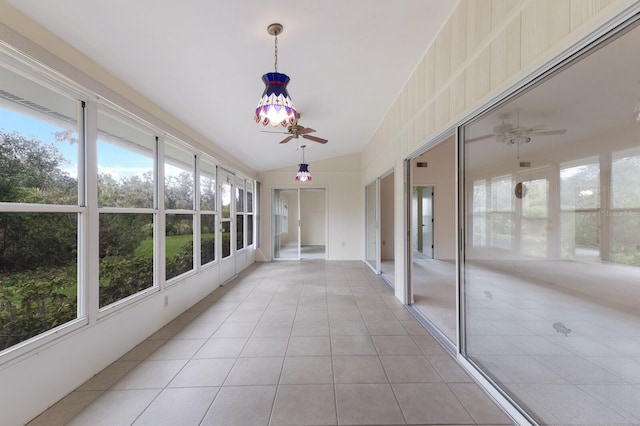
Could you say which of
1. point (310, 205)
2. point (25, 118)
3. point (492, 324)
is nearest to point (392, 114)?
point (492, 324)

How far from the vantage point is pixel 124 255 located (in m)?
2.70

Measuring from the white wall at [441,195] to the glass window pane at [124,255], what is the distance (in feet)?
21.4

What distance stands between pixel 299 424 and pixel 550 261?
2.05m

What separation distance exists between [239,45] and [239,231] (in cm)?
459

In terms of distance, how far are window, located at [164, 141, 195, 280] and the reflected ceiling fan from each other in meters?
3.53

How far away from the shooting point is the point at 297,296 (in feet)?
14.0

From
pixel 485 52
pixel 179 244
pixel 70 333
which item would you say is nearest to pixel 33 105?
pixel 70 333

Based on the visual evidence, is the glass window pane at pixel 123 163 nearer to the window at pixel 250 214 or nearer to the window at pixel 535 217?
the window at pixel 535 217

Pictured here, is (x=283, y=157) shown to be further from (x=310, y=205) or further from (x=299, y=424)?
(x=299, y=424)

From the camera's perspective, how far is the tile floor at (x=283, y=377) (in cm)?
172

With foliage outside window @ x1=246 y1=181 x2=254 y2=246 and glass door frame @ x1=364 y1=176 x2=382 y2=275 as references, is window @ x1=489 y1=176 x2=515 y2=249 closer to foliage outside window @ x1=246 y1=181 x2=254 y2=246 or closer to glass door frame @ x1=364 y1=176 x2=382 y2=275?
glass door frame @ x1=364 y1=176 x2=382 y2=275

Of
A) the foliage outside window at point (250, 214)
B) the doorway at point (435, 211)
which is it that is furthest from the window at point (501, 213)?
the foliage outside window at point (250, 214)

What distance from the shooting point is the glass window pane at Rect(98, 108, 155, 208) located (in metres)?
2.41

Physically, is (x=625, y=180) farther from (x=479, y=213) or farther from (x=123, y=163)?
(x=123, y=163)
